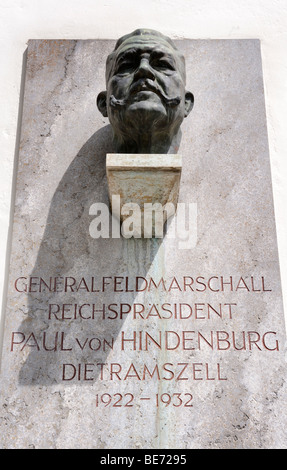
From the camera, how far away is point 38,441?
3270 mm

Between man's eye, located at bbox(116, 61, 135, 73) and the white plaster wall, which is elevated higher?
the white plaster wall

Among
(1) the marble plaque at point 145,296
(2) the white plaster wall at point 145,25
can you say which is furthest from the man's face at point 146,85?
(2) the white plaster wall at point 145,25

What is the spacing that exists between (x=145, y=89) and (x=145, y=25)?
52.0 inches

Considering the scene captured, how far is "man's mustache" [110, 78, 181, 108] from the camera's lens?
348cm

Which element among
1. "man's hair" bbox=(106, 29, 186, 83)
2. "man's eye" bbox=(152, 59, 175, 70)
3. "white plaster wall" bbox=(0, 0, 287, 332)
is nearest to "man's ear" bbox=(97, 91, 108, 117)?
"man's hair" bbox=(106, 29, 186, 83)

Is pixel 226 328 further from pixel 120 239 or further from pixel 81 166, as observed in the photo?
pixel 81 166

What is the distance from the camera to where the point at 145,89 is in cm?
349

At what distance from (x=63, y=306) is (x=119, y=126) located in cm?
111

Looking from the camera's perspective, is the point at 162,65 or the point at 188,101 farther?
the point at 188,101

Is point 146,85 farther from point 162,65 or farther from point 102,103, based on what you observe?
point 102,103

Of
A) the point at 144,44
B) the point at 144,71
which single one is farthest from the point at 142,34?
the point at 144,71

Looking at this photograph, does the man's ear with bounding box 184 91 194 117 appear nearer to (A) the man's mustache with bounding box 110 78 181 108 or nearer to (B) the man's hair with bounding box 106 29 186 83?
(B) the man's hair with bounding box 106 29 186 83
